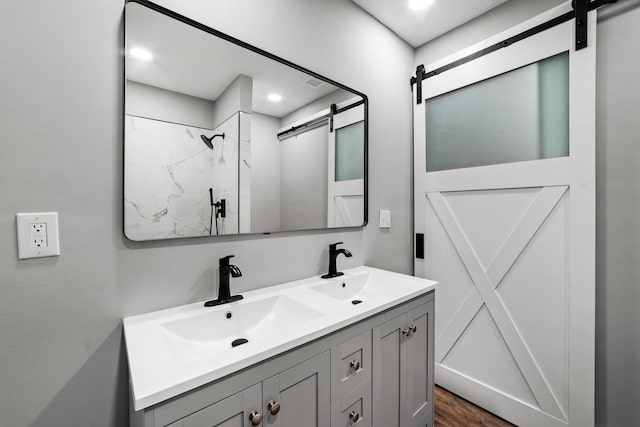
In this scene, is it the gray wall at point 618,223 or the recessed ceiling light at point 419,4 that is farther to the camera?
the recessed ceiling light at point 419,4

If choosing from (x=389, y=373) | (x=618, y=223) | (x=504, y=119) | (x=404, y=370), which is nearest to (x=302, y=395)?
(x=389, y=373)

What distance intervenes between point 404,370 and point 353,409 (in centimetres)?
36

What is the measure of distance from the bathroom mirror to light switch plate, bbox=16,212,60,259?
0.19m

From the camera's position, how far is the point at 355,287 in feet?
5.18

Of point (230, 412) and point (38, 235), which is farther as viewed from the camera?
point (38, 235)

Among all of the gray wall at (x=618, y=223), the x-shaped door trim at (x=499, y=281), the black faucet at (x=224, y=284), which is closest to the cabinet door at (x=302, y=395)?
the black faucet at (x=224, y=284)

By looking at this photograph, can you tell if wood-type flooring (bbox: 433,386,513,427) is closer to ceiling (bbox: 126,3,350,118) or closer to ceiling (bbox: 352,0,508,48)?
ceiling (bbox: 126,3,350,118)

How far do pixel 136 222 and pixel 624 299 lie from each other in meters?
2.27

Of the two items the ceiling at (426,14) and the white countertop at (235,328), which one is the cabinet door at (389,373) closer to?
the white countertop at (235,328)

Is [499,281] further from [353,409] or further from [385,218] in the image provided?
[353,409]

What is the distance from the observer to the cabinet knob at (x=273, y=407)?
786 mm

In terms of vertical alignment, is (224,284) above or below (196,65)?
below

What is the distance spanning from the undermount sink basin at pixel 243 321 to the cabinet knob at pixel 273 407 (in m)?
0.23

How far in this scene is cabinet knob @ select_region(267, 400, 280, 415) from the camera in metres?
0.79
